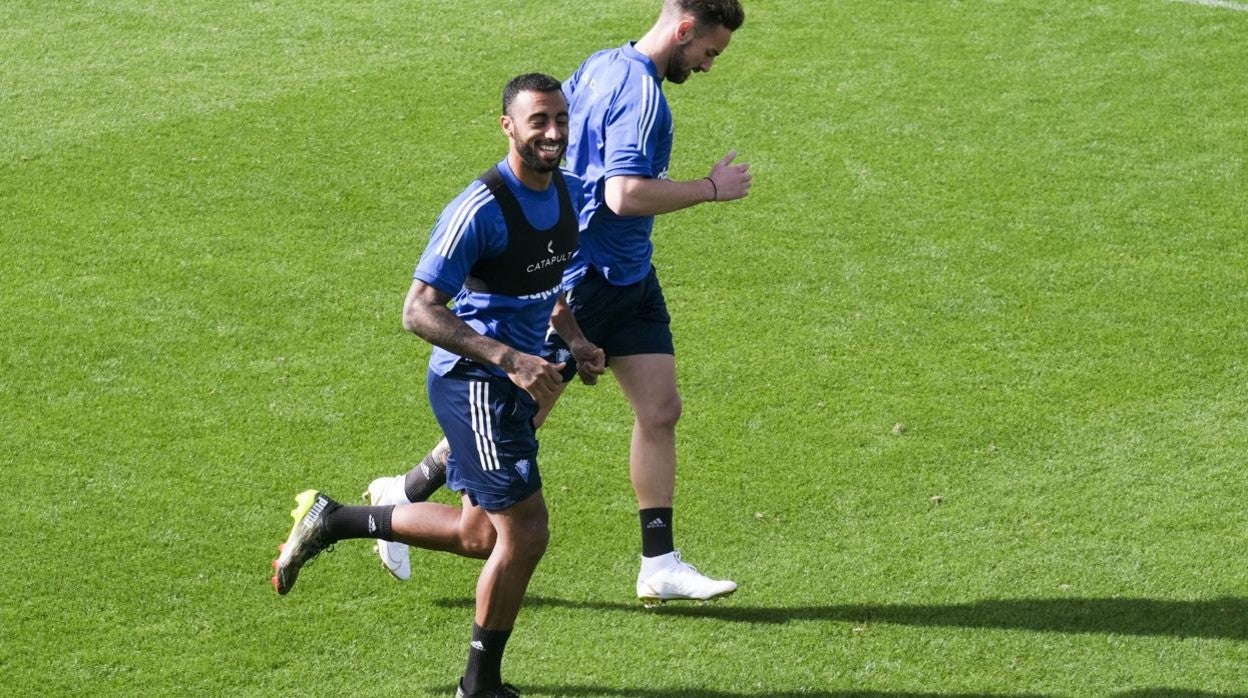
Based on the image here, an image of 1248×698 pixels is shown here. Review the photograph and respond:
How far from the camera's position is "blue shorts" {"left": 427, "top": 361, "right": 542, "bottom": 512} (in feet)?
18.1

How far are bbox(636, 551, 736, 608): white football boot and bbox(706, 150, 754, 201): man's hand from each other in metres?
1.45

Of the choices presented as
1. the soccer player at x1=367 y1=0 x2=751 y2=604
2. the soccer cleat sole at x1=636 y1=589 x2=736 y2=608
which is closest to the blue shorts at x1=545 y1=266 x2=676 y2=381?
the soccer player at x1=367 y1=0 x2=751 y2=604

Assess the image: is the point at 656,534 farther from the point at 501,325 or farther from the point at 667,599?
the point at 501,325

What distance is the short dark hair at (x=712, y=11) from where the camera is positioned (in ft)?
20.2

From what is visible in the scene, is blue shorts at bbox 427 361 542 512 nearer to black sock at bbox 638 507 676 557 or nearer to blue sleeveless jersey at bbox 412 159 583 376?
blue sleeveless jersey at bbox 412 159 583 376

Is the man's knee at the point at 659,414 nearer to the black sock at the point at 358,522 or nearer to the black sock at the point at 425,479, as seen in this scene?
the black sock at the point at 425,479

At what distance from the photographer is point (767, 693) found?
584 cm

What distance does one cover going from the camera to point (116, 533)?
6691 mm

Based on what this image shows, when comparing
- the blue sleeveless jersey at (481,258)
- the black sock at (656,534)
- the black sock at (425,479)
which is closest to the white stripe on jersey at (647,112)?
the blue sleeveless jersey at (481,258)

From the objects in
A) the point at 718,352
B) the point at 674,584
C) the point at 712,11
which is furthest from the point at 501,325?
the point at 718,352

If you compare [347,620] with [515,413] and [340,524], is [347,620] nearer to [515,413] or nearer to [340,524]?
[340,524]

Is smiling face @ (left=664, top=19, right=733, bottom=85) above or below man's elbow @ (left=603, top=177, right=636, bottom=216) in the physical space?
above

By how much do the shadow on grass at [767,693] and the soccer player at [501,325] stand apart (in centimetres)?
20

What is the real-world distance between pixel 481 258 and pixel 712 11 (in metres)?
1.50
